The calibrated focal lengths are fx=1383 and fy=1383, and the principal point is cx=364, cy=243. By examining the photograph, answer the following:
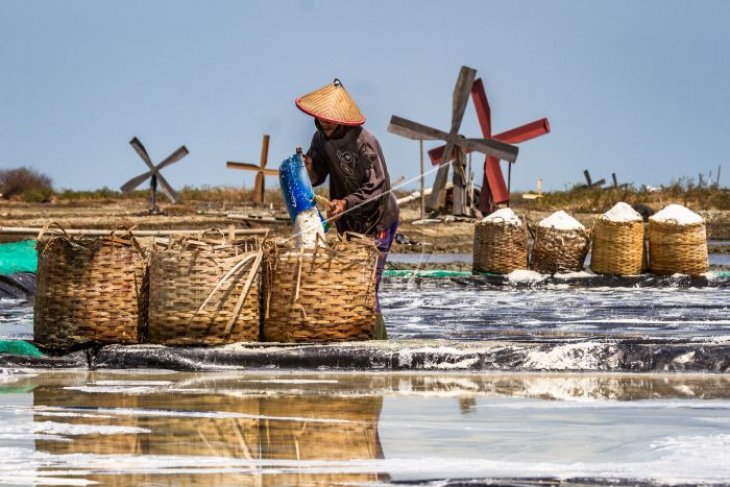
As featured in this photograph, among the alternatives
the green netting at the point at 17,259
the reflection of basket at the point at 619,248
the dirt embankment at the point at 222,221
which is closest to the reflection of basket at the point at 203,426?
the green netting at the point at 17,259

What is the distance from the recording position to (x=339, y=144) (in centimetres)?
746

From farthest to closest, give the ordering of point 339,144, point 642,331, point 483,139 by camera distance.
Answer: point 483,139, point 642,331, point 339,144

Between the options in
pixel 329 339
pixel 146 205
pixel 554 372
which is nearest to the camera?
pixel 554 372

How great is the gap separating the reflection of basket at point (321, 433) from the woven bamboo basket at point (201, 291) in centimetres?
143

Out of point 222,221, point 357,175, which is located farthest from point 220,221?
point 357,175

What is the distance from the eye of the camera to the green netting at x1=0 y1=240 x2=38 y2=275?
535 inches

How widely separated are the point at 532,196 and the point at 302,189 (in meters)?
32.9

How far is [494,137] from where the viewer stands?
30766 millimetres

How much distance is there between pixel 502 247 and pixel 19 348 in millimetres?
9367

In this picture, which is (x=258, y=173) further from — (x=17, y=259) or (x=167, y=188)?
(x=17, y=259)

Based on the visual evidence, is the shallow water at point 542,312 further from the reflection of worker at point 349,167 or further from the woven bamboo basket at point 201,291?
the woven bamboo basket at point 201,291

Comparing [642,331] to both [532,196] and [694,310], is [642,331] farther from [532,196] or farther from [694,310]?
[532,196]

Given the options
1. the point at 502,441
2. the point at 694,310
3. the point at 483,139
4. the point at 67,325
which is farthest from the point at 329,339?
the point at 483,139

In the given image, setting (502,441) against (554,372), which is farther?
(554,372)
